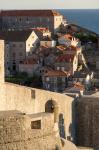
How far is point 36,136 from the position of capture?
851cm

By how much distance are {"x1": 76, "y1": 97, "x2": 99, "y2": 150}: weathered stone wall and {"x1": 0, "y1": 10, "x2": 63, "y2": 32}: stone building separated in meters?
51.7

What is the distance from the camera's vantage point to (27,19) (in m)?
71.8

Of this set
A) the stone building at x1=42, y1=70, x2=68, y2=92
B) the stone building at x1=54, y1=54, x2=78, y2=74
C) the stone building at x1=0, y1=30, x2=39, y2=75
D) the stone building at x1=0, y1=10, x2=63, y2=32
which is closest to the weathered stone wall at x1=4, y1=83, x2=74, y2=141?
the stone building at x1=42, y1=70, x2=68, y2=92

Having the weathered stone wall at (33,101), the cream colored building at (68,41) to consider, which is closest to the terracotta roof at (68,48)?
the cream colored building at (68,41)

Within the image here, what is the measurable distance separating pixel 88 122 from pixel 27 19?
2131 inches

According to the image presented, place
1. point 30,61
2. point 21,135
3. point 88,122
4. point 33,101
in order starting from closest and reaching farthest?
point 21,135 < point 33,101 < point 88,122 < point 30,61

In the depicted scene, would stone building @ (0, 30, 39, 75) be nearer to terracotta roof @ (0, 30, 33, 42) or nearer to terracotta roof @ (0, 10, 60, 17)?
terracotta roof @ (0, 30, 33, 42)

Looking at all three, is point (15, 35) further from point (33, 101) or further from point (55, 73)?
point (33, 101)

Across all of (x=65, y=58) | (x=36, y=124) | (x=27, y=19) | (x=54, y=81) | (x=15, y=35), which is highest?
(x=27, y=19)

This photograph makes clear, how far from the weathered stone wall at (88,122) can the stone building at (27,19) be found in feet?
170

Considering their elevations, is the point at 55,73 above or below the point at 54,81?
above

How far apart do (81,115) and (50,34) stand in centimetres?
4599

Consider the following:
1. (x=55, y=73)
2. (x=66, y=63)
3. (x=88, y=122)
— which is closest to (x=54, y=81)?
(x=55, y=73)

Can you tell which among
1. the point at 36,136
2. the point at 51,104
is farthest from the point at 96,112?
the point at 36,136
